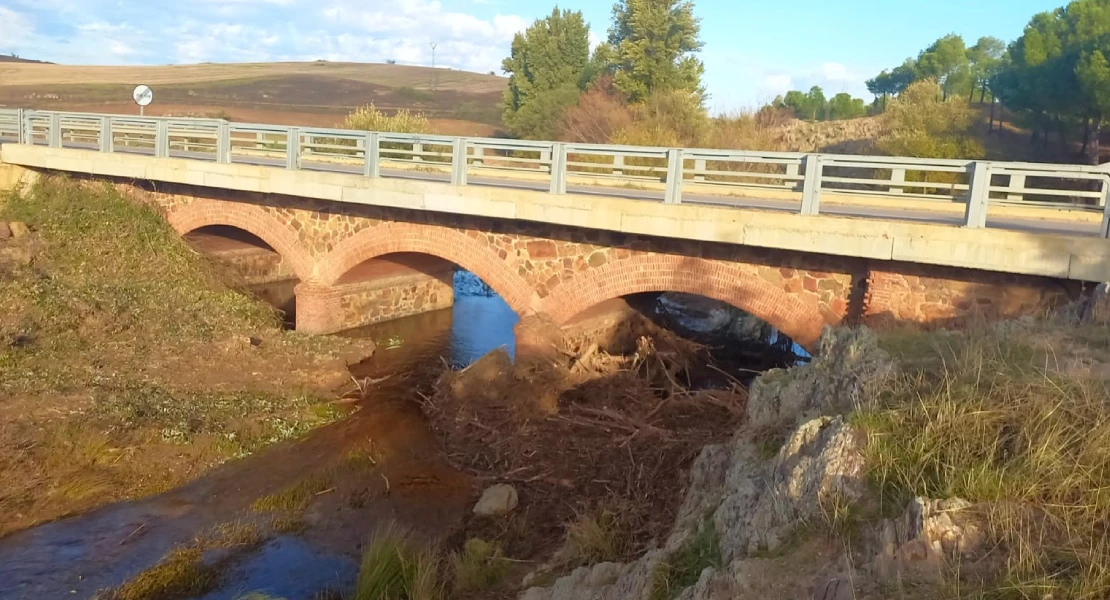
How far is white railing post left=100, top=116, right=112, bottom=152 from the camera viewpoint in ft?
52.4

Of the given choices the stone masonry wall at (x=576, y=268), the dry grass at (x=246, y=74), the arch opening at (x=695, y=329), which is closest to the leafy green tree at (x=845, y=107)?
the dry grass at (x=246, y=74)

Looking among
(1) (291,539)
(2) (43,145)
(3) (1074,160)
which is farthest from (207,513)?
(3) (1074,160)

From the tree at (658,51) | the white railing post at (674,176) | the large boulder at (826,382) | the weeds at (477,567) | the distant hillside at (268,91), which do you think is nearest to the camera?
the large boulder at (826,382)

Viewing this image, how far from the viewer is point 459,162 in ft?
38.4

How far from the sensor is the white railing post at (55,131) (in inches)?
658

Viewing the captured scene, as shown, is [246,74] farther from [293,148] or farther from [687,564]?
[687,564]

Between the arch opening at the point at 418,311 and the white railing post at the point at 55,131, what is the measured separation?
6.97m

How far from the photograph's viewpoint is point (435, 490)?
29.9 ft

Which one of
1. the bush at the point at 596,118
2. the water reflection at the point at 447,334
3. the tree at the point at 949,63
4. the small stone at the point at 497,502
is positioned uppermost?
the tree at the point at 949,63

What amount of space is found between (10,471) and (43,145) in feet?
38.5

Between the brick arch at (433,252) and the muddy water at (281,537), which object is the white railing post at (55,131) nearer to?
the brick arch at (433,252)

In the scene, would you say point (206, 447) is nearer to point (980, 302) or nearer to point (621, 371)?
point (621, 371)

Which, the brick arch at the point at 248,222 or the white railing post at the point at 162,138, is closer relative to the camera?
the brick arch at the point at 248,222

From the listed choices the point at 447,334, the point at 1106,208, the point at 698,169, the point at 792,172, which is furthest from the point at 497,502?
the point at 447,334
